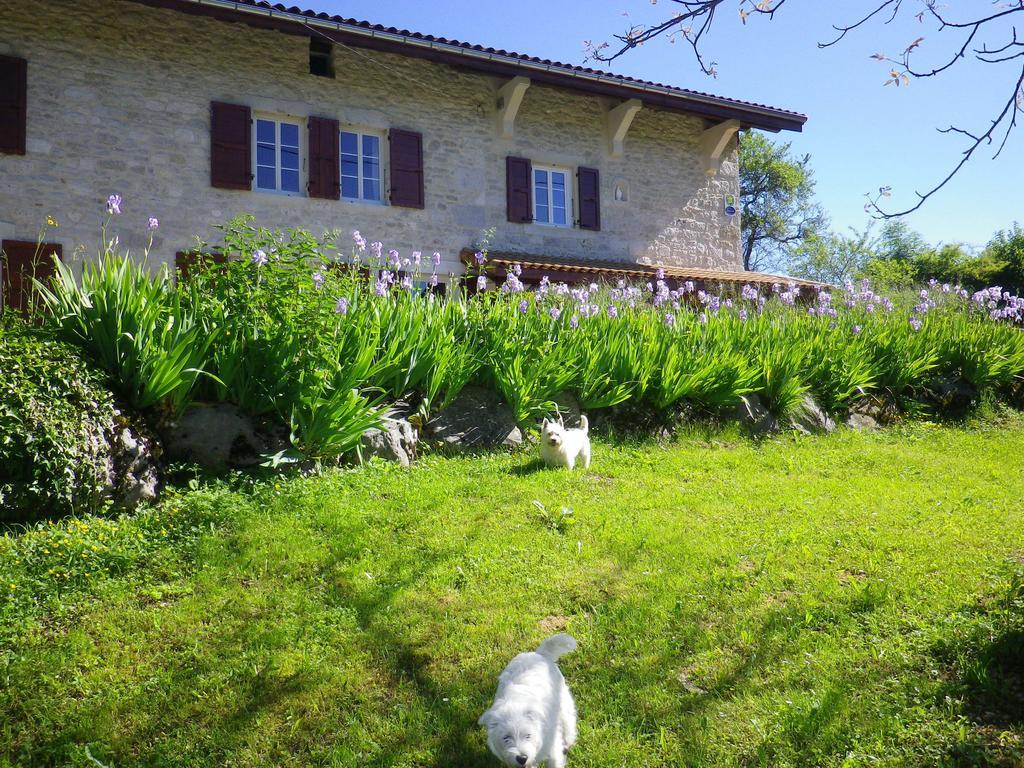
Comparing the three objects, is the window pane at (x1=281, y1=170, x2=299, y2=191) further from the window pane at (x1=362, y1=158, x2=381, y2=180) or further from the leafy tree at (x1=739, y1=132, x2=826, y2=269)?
the leafy tree at (x1=739, y1=132, x2=826, y2=269)

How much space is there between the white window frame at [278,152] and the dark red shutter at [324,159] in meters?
0.18

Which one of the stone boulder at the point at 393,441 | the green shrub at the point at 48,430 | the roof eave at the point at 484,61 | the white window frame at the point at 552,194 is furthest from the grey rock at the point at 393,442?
the white window frame at the point at 552,194

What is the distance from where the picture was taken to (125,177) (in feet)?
35.9

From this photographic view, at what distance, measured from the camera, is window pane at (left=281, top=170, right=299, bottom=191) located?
12070 mm

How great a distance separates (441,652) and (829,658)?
1.68 meters

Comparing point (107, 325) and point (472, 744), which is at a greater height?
point (107, 325)

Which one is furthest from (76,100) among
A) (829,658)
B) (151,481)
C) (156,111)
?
(829,658)

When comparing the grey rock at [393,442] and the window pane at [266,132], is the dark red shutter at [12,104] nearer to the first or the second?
the window pane at [266,132]

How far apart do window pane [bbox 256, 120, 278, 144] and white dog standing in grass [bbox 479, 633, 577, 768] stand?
10970mm

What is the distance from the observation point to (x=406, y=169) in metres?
12.9

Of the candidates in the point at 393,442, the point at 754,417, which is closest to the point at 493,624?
the point at 393,442

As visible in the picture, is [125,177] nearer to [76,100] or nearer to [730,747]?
[76,100]

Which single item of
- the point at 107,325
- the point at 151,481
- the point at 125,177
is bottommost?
the point at 151,481

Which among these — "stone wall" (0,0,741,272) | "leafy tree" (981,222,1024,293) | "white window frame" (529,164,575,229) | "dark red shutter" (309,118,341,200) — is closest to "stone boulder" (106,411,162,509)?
"stone wall" (0,0,741,272)
